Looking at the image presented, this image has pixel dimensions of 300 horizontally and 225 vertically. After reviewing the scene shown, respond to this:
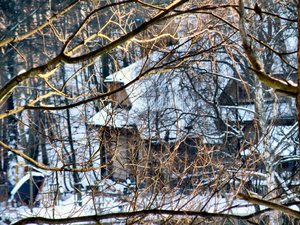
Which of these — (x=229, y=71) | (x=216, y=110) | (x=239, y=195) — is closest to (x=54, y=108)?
(x=239, y=195)

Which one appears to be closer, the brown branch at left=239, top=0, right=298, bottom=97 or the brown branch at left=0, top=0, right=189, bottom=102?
the brown branch at left=239, top=0, right=298, bottom=97

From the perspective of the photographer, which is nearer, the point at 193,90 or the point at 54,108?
the point at 54,108

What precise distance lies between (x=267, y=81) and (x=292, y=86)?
0.14 m

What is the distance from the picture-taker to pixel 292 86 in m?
2.10

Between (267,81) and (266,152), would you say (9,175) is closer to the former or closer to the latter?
(266,152)

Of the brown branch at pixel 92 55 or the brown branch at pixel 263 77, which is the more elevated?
the brown branch at pixel 92 55

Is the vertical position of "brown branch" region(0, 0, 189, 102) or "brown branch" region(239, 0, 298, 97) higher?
"brown branch" region(0, 0, 189, 102)

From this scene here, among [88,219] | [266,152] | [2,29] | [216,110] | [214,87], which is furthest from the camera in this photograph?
[2,29]

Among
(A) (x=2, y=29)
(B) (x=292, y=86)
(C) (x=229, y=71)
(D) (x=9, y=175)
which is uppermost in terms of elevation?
(A) (x=2, y=29)

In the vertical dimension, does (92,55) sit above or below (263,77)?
above

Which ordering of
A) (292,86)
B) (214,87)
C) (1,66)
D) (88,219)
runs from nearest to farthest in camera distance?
(292,86) → (88,219) → (214,87) → (1,66)

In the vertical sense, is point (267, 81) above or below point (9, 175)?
above

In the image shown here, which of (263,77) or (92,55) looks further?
(92,55)

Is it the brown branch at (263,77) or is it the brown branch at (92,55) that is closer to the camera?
the brown branch at (263,77)
